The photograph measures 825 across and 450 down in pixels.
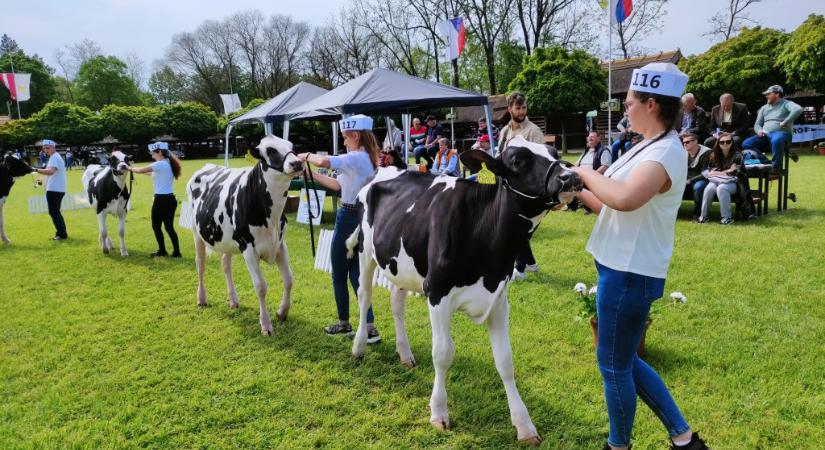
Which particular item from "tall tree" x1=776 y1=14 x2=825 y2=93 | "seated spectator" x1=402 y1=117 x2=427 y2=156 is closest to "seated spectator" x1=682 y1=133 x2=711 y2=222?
"seated spectator" x1=402 y1=117 x2=427 y2=156

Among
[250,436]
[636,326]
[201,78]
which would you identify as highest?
[201,78]

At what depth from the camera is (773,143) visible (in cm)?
962

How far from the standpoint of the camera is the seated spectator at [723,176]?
8727mm

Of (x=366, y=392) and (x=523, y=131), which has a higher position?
(x=523, y=131)

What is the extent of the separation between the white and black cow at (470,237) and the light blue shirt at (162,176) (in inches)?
214

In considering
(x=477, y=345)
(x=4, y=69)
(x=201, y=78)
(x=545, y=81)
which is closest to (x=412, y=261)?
(x=477, y=345)

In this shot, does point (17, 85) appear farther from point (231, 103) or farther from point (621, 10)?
point (621, 10)

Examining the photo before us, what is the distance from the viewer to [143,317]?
18.5 feet

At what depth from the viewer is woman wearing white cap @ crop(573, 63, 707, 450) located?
7.06 ft

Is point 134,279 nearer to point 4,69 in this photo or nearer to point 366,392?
point 366,392

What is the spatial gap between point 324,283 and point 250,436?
3349mm

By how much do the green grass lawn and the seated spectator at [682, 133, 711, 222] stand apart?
2196 millimetres

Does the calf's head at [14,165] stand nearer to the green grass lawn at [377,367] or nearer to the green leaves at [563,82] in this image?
the green grass lawn at [377,367]

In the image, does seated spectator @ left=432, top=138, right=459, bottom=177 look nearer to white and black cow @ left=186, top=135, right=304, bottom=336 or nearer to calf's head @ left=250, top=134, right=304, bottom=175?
white and black cow @ left=186, top=135, right=304, bottom=336
